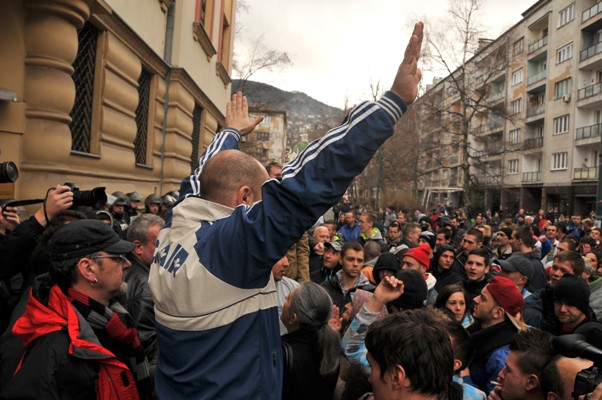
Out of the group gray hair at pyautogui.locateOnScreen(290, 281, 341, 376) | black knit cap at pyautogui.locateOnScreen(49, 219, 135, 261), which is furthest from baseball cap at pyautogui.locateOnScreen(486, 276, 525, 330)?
black knit cap at pyautogui.locateOnScreen(49, 219, 135, 261)

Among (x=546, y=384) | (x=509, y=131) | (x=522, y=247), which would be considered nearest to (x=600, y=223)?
(x=522, y=247)

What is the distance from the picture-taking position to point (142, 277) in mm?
3533

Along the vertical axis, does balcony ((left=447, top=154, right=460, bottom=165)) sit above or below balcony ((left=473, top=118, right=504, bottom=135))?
below

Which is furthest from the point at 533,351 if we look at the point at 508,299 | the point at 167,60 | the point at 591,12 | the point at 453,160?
the point at 453,160

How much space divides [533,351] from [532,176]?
46030 mm

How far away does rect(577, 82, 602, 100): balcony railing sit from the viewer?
3449 cm

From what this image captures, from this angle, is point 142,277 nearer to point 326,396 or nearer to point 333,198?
point 326,396

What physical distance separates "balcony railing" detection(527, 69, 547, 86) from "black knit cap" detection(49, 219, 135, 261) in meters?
46.2

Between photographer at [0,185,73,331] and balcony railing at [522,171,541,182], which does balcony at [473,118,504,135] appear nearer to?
balcony railing at [522,171,541,182]

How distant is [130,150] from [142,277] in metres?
6.36

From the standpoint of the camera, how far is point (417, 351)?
1953mm

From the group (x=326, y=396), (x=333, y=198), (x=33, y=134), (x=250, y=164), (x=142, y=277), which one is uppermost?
(x=33, y=134)

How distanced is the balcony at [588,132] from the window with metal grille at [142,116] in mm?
34136

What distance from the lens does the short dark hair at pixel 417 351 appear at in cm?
192
